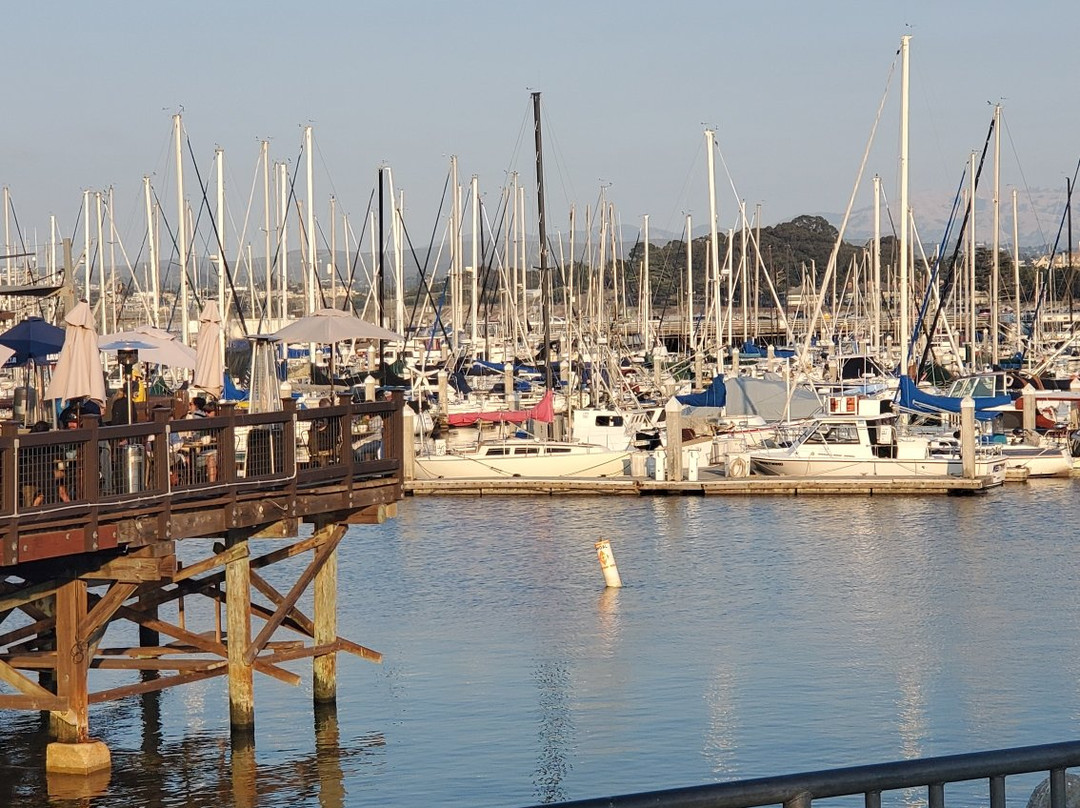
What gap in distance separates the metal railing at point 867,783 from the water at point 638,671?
46.8 ft

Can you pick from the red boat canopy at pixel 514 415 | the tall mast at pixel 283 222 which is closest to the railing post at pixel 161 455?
the red boat canopy at pixel 514 415

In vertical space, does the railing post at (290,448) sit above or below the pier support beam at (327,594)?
above

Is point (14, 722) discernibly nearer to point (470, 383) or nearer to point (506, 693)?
point (506, 693)

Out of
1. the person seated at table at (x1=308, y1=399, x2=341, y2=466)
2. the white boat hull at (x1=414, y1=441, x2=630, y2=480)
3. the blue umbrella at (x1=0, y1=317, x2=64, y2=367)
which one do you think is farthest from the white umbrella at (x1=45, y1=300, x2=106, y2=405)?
the white boat hull at (x1=414, y1=441, x2=630, y2=480)

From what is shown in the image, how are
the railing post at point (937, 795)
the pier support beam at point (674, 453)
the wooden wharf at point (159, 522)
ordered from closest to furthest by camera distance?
1. the railing post at point (937, 795)
2. the wooden wharf at point (159, 522)
3. the pier support beam at point (674, 453)

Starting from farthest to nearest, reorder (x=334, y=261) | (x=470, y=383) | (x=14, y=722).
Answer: (x=334, y=261) → (x=470, y=383) → (x=14, y=722)

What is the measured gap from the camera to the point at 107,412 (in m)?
25.7

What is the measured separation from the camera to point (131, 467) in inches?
742

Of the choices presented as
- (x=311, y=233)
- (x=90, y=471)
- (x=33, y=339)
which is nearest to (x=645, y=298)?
(x=311, y=233)

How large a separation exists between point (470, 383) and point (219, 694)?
52.7 meters

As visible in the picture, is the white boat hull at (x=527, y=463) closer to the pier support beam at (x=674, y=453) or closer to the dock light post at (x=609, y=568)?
the pier support beam at (x=674, y=453)

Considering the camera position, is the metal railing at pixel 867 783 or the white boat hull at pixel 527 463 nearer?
the metal railing at pixel 867 783

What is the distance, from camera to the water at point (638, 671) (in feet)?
74.4

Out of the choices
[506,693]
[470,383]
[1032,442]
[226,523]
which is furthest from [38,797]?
[470,383]
